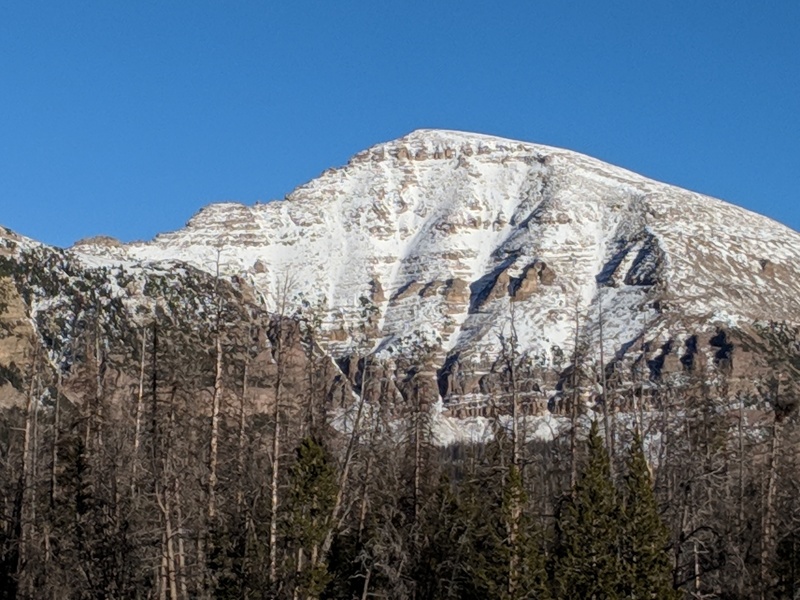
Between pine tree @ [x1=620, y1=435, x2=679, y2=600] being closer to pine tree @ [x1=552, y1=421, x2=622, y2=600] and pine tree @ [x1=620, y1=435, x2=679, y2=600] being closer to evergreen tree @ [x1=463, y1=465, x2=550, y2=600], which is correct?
pine tree @ [x1=552, y1=421, x2=622, y2=600]

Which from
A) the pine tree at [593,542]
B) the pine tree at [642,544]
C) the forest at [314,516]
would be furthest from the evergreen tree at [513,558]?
the pine tree at [642,544]

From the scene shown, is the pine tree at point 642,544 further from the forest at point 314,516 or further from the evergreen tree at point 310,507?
the evergreen tree at point 310,507

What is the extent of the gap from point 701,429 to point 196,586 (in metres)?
28.2

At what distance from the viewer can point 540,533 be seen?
4831 cm

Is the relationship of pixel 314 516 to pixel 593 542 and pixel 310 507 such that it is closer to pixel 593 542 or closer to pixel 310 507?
pixel 310 507

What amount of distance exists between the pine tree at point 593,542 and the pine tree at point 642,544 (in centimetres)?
42

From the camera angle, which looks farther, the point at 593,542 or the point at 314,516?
the point at 314,516

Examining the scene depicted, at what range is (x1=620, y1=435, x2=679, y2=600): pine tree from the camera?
153ft

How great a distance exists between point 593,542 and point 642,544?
5.85ft

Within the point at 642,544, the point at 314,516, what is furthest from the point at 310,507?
the point at 642,544

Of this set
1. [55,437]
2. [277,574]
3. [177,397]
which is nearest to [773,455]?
[277,574]

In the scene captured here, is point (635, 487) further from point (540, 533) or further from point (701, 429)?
point (701, 429)

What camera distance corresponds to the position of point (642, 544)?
46875 mm

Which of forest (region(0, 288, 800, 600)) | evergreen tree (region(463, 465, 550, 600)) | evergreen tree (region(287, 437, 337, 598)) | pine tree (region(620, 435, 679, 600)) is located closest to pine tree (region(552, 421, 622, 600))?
forest (region(0, 288, 800, 600))
